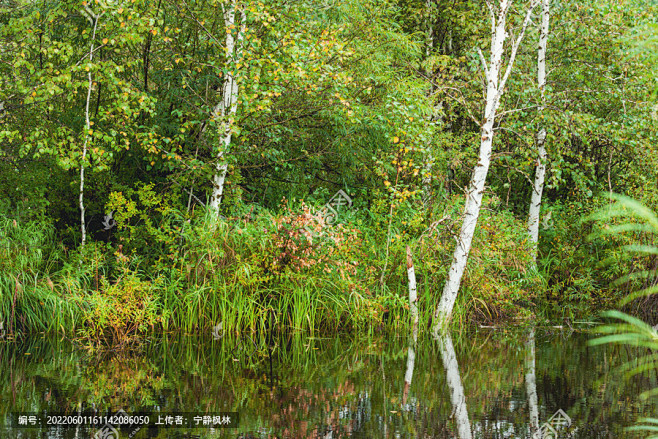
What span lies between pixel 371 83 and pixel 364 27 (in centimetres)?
107

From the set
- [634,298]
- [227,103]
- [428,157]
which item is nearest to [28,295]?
[227,103]

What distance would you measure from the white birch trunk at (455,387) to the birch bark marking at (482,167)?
23.4 inches

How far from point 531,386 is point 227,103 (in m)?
6.63

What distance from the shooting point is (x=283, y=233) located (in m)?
10.0

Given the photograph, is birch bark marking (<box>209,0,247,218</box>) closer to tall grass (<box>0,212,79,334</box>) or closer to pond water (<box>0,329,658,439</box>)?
pond water (<box>0,329,658,439</box>)

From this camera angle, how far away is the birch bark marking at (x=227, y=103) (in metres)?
9.93

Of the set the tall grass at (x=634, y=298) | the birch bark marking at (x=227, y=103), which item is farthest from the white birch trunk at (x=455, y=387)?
the birch bark marking at (x=227, y=103)

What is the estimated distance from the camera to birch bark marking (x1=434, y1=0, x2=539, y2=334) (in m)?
10.1

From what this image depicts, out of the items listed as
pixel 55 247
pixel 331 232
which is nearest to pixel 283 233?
pixel 331 232

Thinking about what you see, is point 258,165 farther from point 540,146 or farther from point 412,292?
point 540,146

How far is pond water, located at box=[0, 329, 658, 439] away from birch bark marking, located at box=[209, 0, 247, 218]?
2.60 m

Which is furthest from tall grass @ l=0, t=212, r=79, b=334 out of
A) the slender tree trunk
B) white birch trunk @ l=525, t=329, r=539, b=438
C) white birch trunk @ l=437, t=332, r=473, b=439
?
white birch trunk @ l=525, t=329, r=539, b=438

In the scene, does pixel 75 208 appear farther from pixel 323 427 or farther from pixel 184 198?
pixel 323 427

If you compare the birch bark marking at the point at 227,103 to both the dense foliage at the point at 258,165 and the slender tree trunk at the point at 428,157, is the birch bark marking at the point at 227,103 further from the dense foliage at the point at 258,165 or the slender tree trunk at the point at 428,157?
the slender tree trunk at the point at 428,157
